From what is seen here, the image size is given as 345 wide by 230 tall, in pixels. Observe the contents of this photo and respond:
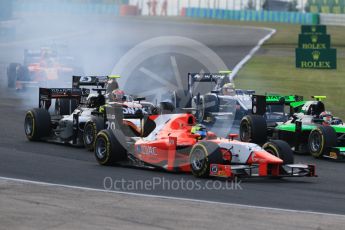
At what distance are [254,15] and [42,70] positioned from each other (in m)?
78.6

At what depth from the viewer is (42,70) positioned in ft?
116

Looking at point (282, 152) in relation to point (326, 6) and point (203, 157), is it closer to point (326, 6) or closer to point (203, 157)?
point (203, 157)

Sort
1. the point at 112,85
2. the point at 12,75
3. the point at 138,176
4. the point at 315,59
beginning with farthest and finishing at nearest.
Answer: the point at 315,59, the point at 12,75, the point at 112,85, the point at 138,176

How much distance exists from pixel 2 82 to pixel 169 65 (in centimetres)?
995

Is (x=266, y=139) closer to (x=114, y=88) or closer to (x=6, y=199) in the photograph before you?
(x=114, y=88)

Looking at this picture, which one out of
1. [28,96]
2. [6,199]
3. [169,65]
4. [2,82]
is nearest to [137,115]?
[6,199]

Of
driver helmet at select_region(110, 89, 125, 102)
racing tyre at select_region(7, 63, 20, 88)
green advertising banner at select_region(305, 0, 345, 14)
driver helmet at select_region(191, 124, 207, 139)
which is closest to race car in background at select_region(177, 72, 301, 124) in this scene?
driver helmet at select_region(110, 89, 125, 102)

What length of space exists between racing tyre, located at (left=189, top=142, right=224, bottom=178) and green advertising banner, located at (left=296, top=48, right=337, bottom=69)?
23.0 metres

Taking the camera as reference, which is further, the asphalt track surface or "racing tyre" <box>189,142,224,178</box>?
"racing tyre" <box>189,142,224,178</box>

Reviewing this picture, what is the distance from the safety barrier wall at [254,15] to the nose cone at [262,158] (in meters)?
86.9

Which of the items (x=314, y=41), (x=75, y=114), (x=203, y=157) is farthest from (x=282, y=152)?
(x=314, y=41)

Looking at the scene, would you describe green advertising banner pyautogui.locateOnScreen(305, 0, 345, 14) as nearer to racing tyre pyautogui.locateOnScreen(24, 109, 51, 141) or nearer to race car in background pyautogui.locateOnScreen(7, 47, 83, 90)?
race car in background pyautogui.locateOnScreen(7, 47, 83, 90)

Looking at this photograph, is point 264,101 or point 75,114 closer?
point 75,114

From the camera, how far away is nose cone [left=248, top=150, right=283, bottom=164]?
53.0 ft
